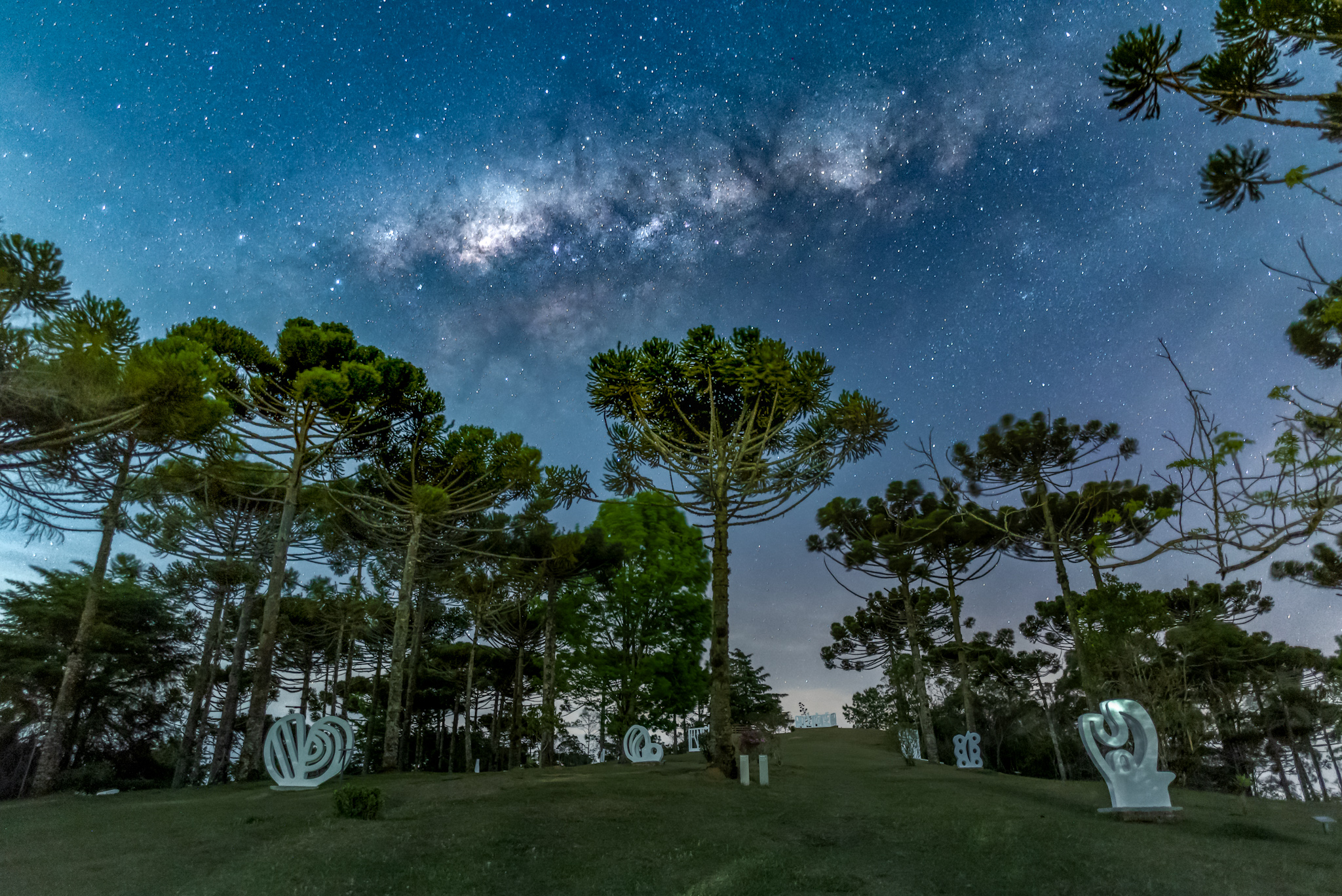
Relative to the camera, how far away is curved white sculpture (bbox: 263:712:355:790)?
13531 millimetres

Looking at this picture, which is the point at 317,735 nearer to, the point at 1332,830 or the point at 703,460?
the point at 703,460

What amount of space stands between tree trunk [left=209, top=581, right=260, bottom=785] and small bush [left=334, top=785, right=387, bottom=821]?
13009mm

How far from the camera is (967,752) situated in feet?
74.6

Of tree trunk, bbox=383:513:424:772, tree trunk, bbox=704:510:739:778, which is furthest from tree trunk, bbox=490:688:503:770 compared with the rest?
tree trunk, bbox=704:510:739:778

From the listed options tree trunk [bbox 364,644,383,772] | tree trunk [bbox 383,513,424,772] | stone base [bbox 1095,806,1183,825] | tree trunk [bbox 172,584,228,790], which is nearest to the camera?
stone base [bbox 1095,806,1183,825]

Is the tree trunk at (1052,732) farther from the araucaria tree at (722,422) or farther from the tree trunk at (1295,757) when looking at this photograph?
the araucaria tree at (722,422)

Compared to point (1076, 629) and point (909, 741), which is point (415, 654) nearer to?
point (909, 741)

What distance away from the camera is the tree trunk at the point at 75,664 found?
16.1m

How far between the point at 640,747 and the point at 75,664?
16.1m

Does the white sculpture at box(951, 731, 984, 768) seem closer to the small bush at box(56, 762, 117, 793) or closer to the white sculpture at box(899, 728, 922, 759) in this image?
the white sculpture at box(899, 728, 922, 759)

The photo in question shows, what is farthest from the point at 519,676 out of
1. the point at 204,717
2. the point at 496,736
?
the point at 204,717

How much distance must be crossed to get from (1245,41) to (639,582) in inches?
895

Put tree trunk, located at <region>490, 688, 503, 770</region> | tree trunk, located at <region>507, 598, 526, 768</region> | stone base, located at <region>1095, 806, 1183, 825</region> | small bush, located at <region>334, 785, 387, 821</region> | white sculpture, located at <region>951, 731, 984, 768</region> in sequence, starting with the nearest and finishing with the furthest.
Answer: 1. small bush, located at <region>334, 785, 387, 821</region>
2. stone base, located at <region>1095, 806, 1183, 825</region>
3. white sculpture, located at <region>951, 731, 984, 768</region>
4. tree trunk, located at <region>507, 598, 526, 768</region>
5. tree trunk, located at <region>490, 688, 503, 770</region>

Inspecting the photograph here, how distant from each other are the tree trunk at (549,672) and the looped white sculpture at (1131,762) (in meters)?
15.2
